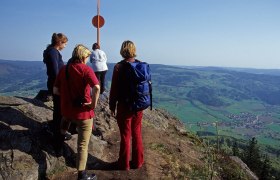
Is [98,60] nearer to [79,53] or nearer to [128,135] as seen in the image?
[128,135]

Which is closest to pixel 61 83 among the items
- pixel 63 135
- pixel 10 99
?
pixel 63 135

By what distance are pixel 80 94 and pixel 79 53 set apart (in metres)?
1.04

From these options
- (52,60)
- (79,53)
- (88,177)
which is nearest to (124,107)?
(79,53)

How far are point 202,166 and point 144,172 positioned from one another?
9.29 ft

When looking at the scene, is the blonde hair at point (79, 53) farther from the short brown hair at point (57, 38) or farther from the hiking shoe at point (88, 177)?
the hiking shoe at point (88, 177)

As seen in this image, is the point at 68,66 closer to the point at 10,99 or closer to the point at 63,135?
the point at 63,135

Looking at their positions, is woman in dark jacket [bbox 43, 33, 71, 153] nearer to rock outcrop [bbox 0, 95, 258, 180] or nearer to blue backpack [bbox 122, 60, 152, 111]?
rock outcrop [bbox 0, 95, 258, 180]

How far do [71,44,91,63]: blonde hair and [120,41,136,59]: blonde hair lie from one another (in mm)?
1115

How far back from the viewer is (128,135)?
8906 mm

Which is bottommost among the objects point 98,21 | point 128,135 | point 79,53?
point 128,135

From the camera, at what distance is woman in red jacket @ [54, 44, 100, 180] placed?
7.80 metres

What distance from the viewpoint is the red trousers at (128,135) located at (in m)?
8.77

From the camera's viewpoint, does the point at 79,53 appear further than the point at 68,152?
No

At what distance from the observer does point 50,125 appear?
997cm
